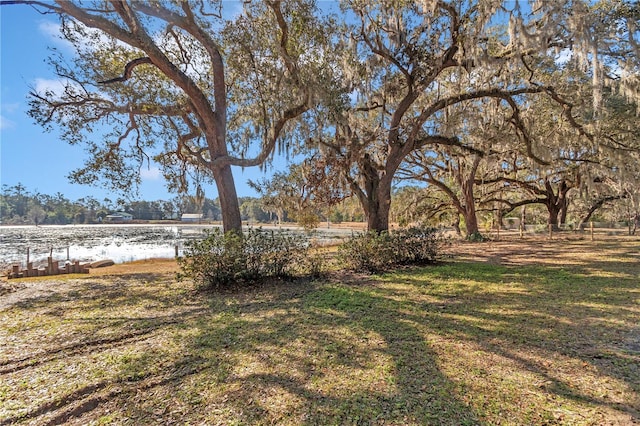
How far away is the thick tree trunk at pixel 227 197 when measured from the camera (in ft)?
23.9

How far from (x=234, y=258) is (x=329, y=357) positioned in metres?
3.26

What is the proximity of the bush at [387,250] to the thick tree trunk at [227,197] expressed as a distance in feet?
8.84

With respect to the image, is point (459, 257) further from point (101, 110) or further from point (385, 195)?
point (101, 110)

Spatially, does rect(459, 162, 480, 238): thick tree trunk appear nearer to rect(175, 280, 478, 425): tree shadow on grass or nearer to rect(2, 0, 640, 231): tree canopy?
rect(2, 0, 640, 231): tree canopy

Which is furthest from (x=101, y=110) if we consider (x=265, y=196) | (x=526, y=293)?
(x=526, y=293)

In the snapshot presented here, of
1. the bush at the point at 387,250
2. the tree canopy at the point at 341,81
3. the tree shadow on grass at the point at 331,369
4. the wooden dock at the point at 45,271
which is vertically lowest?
the wooden dock at the point at 45,271

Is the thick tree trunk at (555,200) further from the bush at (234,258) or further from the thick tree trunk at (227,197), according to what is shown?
the thick tree trunk at (227,197)

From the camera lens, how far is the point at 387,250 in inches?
290

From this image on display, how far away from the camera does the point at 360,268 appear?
7.17m

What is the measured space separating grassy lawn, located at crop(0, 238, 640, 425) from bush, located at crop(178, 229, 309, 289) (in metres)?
0.48

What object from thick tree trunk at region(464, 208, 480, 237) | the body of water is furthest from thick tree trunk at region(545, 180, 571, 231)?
the body of water

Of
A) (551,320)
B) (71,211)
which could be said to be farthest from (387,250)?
(71,211)

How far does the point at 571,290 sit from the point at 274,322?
198 inches

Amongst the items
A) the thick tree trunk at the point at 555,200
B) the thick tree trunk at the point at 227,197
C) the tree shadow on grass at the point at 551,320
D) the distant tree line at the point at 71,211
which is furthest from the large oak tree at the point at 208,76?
the distant tree line at the point at 71,211
